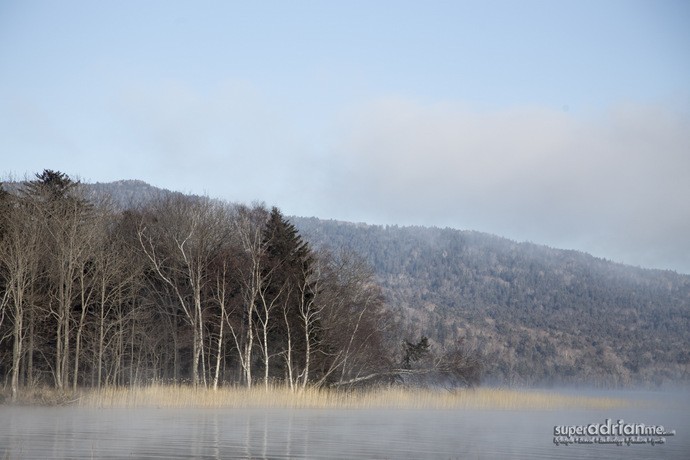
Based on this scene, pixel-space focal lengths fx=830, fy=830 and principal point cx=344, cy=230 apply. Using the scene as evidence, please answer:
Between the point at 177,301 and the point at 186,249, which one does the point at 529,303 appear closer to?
the point at 177,301

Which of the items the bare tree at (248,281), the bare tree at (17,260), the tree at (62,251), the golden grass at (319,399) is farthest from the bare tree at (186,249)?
the bare tree at (17,260)

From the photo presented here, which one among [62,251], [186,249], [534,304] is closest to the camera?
[62,251]

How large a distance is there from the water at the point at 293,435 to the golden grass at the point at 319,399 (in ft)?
8.02

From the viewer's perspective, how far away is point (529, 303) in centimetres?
15212

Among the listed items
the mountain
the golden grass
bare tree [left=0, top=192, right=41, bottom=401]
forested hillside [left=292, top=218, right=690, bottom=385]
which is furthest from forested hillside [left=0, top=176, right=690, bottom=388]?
forested hillside [left=292, top=218, right=690, bottom=385]

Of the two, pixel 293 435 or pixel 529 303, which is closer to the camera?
pixel 293 435

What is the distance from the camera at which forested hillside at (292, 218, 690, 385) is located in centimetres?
11556

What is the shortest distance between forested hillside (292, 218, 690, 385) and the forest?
3663 centimetres

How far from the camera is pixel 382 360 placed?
53.8 metres

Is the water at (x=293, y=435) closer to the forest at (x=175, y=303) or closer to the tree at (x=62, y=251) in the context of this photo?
the tree at (x=62, y=251)

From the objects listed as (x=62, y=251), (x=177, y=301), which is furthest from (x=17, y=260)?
(x=177, y=301)

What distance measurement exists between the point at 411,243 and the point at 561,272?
37.5 metres

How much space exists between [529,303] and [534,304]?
44.7 inches

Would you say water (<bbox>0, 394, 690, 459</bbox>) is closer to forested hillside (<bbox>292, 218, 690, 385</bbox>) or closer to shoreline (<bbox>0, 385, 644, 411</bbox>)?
shoreline (<bbox>0, 385, 644, 411</bbox>)
